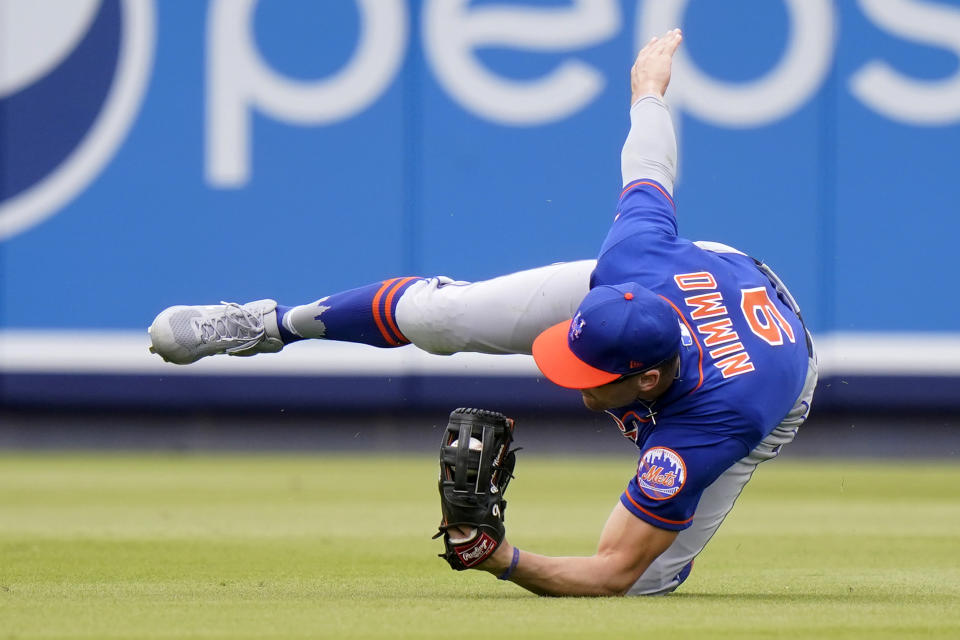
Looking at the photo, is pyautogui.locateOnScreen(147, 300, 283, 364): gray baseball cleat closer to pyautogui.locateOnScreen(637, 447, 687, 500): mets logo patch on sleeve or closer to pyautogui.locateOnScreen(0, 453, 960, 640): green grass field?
pyautogui.locateOnScreen(0, 453, 960, 640): green grass field

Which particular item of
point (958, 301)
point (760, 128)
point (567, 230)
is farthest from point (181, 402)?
point (958, 301)

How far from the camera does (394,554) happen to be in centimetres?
663

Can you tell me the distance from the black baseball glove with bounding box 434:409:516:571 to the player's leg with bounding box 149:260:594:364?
1.61 feet

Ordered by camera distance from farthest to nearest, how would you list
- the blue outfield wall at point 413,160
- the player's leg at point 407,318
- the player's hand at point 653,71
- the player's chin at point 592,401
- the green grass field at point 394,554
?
1. the blue outfield wall at point 413,160
2. the player's hand at point 653,71
3. the player's leg at point 407,318
4. the player's chin at point 592,401
5. the green grass field at point 394,554

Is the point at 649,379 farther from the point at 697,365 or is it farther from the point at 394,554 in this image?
the point at 394,554

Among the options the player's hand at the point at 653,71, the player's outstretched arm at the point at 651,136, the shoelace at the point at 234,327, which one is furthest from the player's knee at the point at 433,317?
the player's hand at the point at 653,71

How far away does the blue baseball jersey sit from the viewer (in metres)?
4.80

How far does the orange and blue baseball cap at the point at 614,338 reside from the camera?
460 cm

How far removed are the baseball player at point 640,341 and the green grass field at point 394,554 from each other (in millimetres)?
190

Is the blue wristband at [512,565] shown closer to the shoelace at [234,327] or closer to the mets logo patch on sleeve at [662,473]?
the mets logo patch on sleeve at [662,473]

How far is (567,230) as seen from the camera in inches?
515

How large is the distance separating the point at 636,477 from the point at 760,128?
8727 mm

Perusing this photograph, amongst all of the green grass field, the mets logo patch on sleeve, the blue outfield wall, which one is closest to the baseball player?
the mets logo patch on sleeve

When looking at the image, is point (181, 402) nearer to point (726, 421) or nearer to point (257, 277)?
point (257, 277)
